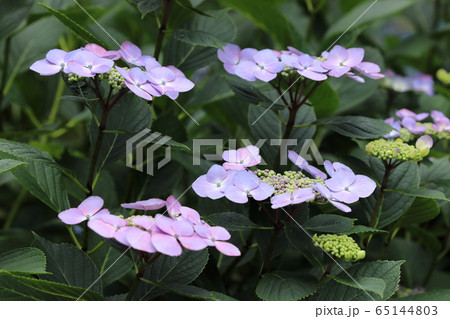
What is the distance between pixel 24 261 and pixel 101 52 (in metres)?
0.32

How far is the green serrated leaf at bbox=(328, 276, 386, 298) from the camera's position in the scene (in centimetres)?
70

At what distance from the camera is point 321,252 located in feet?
2.66

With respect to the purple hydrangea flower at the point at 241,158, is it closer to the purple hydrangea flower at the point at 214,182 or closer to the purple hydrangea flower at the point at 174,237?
the purple hydrangea flower at the point at 214,182

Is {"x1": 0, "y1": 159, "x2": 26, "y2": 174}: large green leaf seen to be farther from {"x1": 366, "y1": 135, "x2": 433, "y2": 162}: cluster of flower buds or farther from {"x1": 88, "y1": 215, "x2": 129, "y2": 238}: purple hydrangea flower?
{"x1": 366, "y1": 135, "x2": 433, "y2": 162}: cluster of flower buds

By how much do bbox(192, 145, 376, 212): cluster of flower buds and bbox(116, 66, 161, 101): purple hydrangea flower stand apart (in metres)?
0.14

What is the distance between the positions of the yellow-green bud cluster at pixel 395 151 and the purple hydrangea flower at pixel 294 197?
186 millimetres

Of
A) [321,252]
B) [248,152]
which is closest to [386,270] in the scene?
[321,252]

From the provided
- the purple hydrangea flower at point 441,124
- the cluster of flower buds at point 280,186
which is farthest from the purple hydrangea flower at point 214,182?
the purple hydrangea flower at point 441,124

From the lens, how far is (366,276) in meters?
0.78

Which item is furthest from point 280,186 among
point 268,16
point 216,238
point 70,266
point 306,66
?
point 268,16

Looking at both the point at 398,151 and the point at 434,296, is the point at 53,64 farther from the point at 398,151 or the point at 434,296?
the point at 434,296

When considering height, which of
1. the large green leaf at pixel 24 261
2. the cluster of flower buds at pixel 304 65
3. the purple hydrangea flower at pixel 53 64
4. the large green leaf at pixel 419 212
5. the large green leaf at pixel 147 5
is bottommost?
the large green leaf at pixel 419 212

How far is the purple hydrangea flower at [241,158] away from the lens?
A: 2.63 ft

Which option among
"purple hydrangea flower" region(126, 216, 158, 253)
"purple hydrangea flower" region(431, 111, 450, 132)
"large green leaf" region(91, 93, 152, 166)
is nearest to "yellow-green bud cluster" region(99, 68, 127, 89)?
"large green leaf" region(91, 93, 152, 166)
